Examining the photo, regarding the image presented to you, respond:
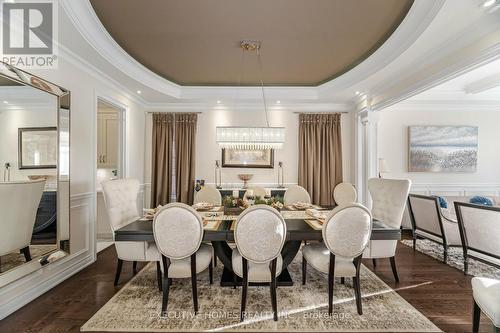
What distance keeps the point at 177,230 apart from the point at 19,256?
5.21 feet

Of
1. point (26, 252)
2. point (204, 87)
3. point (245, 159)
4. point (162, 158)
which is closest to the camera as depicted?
point (26, 252)

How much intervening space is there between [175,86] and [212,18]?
2.30 metres

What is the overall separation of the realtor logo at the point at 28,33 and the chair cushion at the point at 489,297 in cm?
404

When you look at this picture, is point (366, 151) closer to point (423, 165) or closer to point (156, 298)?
point (423, 165)

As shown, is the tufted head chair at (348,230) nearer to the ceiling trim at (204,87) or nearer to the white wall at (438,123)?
the ceiling trim at (204,87)

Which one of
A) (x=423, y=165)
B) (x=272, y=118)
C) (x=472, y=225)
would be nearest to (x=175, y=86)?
(x=272, y=118)

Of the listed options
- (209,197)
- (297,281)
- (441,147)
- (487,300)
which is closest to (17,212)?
(209,197)

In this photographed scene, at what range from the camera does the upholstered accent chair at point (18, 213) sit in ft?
6.92

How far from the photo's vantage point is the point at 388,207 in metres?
2.92

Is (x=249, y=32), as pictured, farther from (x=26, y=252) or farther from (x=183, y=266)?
(x=26, y=252)

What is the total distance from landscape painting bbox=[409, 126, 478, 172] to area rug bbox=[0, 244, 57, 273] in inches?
244

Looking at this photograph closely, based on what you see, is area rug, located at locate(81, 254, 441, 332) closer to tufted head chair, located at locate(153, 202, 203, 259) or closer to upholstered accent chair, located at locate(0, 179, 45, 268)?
tufted head chair, located at locate(153, 202, 203, 259)

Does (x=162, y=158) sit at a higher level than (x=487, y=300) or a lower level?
higher

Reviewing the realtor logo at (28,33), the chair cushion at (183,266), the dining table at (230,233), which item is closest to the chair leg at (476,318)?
the dining table at (230,233)
